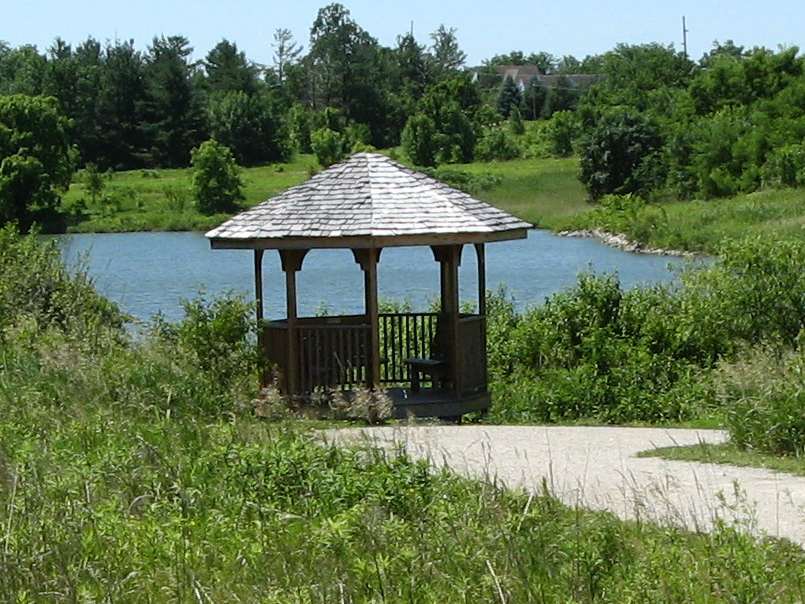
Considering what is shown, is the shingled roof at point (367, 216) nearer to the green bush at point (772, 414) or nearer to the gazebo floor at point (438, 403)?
the gazebo floor at point (438, 403)

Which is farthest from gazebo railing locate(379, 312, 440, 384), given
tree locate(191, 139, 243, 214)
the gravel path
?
tree locate(191, 139, 243, 214)

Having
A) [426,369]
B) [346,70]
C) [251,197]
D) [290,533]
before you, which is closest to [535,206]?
[251,197]

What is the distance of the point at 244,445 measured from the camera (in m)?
8.96

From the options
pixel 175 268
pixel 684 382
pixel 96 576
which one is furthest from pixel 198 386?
pixel 175 268

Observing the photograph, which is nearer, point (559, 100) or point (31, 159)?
point (31, 159)

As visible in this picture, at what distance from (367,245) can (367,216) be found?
0.34 meters

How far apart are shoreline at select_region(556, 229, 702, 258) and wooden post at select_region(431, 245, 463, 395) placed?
35.3m

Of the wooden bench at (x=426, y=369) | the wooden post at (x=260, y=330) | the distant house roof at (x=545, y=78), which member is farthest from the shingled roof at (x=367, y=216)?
the distant house roof at (x=545, y=78)

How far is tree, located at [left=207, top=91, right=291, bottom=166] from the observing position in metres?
91.8

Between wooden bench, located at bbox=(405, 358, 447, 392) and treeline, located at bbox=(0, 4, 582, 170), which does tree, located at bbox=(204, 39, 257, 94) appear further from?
wooden bench, located at bbox=(405, 358, 447, 392)

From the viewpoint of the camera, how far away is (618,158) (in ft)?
231

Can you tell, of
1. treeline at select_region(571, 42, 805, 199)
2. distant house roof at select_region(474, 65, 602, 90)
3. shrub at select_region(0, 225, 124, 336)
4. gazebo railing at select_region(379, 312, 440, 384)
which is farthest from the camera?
distant house roof at select_region(474, 65, 602, 90)

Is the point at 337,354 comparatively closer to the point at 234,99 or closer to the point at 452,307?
the point at 452,307

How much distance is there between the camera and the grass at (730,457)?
9945 mm
